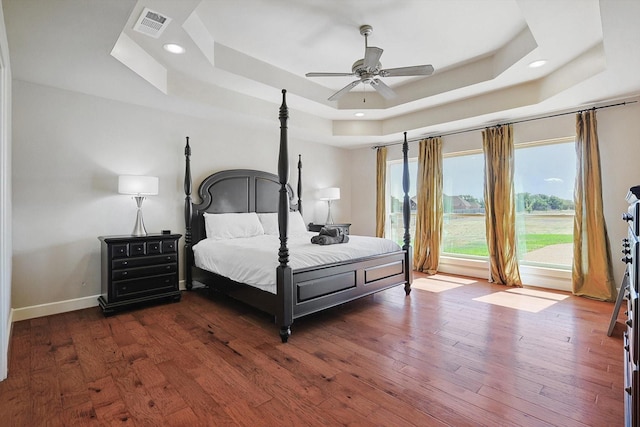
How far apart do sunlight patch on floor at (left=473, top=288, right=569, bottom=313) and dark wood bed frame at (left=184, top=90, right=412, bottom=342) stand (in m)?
1.08

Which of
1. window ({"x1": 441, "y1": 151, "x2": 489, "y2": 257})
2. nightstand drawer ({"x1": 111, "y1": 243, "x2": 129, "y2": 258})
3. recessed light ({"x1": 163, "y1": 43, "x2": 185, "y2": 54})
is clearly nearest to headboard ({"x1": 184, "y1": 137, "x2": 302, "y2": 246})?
nightstand drawer ({"x1": 111, "y1": 243, "x2": 129, "y2": 258})

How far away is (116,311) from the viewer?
3.32m

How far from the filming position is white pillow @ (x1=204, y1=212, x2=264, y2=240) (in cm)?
423

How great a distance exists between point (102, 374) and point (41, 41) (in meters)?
2.61

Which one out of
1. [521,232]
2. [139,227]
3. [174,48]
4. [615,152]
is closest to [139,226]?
[139,227]

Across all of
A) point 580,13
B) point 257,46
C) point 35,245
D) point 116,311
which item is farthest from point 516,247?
point 35,245

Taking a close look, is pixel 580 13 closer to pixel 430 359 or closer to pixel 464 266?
pixel 430 359

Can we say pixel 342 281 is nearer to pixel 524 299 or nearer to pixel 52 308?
pixel 524 299

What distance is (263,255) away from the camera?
3004mm

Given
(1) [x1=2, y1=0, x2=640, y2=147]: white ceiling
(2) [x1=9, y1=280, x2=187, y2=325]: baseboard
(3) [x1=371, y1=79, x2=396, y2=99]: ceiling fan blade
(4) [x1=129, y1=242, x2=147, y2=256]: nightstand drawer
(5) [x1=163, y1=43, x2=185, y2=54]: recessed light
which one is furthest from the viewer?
(4) [x1=129, y1=242, x2=147, y2=256]: nightstand drawer

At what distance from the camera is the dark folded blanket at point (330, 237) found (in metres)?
3.54

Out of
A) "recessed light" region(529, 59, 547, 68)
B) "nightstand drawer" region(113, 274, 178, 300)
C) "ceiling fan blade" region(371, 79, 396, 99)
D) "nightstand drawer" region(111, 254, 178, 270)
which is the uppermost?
"recessed light" region(529, 59, 547, 68)

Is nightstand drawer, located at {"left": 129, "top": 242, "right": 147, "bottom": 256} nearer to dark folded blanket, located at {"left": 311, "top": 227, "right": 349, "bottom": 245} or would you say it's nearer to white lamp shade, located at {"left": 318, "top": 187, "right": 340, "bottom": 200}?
dark folded blanket, located at {"left": 311, "top": 227, "right": 349, "bottom": 245}

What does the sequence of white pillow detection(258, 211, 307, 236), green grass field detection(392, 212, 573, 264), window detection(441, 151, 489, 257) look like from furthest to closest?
window detection(441, 151, 489, 257) → white pillow detection(258, 211, 307, 236) → green grass field detection(392, 212, 573, 264)
